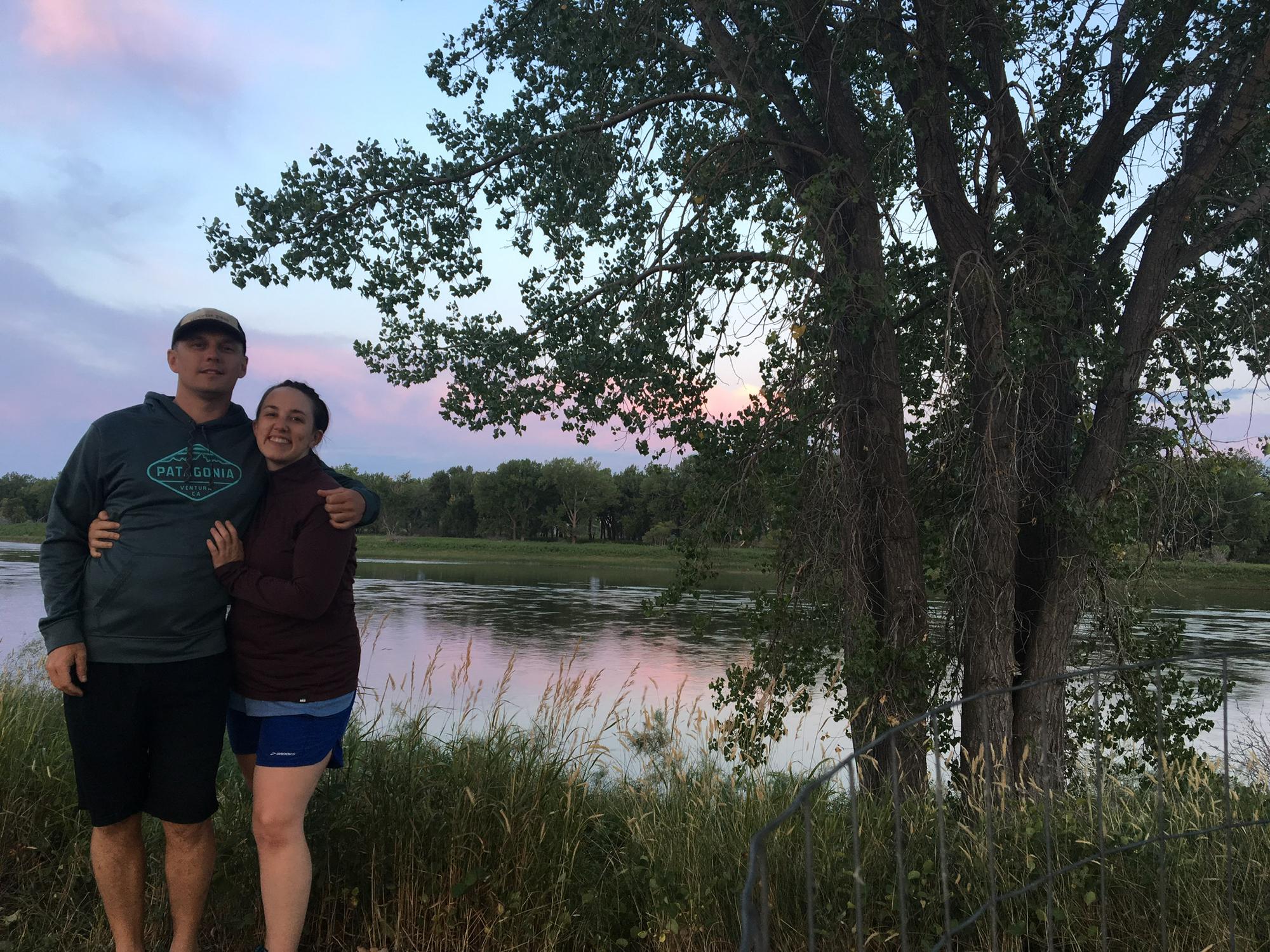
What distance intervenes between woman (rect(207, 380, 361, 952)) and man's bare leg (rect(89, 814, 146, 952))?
47cm

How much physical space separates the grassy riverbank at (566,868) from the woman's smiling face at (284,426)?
4.20ft

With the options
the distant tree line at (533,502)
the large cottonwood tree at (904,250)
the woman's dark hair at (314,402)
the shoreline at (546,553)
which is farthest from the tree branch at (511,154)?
the distant tree line at (533,502)

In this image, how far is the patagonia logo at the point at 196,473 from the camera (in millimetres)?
2861

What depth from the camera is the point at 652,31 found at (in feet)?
19.9

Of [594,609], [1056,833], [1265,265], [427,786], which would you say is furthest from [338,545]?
[594,609]

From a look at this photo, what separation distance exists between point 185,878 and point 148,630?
0.82 metres

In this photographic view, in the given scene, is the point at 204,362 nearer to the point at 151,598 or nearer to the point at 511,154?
the point at 151,598

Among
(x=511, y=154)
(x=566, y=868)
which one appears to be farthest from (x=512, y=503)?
(x=566, y=868)

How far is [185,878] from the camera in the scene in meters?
2.95

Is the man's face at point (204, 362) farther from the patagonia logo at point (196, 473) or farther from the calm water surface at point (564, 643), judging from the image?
the calm water surface at point (564, 643)

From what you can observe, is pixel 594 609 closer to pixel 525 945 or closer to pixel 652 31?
pixel 652 31

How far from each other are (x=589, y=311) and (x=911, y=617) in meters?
3.28

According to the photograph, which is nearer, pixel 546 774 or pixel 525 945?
pixel 525 945

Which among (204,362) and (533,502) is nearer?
(204,362)
